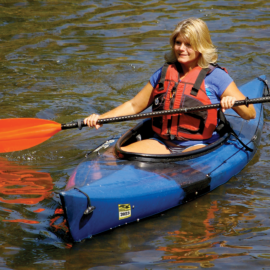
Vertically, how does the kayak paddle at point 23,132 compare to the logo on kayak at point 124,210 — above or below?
above

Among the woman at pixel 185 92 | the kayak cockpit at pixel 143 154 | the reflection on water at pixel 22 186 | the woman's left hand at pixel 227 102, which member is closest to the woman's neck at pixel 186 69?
the woman at pixel 185 92

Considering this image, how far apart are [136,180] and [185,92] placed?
862 mm

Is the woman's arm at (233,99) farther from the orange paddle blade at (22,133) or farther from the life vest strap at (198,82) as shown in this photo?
the orange paddle blade at (22,133)

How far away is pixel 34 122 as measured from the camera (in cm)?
391

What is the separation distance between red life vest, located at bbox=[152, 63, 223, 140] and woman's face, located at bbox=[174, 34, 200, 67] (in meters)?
0.09

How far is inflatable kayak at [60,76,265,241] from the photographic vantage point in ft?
9.34

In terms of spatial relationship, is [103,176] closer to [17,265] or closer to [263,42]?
[17,265]

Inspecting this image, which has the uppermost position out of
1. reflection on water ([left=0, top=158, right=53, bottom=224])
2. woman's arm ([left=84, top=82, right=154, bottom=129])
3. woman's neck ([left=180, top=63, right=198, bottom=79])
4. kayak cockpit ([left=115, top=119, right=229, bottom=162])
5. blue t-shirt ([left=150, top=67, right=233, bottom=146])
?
woman's neck ([left=180, top=63, right=198, bottom=79])

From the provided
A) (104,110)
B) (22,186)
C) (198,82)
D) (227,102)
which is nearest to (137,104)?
(198,82)

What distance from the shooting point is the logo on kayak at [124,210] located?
118 inches

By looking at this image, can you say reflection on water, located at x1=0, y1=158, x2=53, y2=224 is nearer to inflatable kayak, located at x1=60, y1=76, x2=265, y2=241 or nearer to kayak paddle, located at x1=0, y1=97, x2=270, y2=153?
kayak paddle, located at x1=0, y1=97, x2=270, y2=153

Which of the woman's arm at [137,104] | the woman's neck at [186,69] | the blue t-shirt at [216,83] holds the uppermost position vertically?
the woman's neck at [186,69]

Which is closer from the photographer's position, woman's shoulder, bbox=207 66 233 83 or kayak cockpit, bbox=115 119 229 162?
kayak cockpit, bbox=115 119 229 162

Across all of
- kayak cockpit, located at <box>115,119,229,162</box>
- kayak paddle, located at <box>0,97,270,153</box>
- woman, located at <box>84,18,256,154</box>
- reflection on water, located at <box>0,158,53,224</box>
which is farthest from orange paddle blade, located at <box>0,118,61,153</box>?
kayak cockpit, located at <box>115,119,229,162</box>
